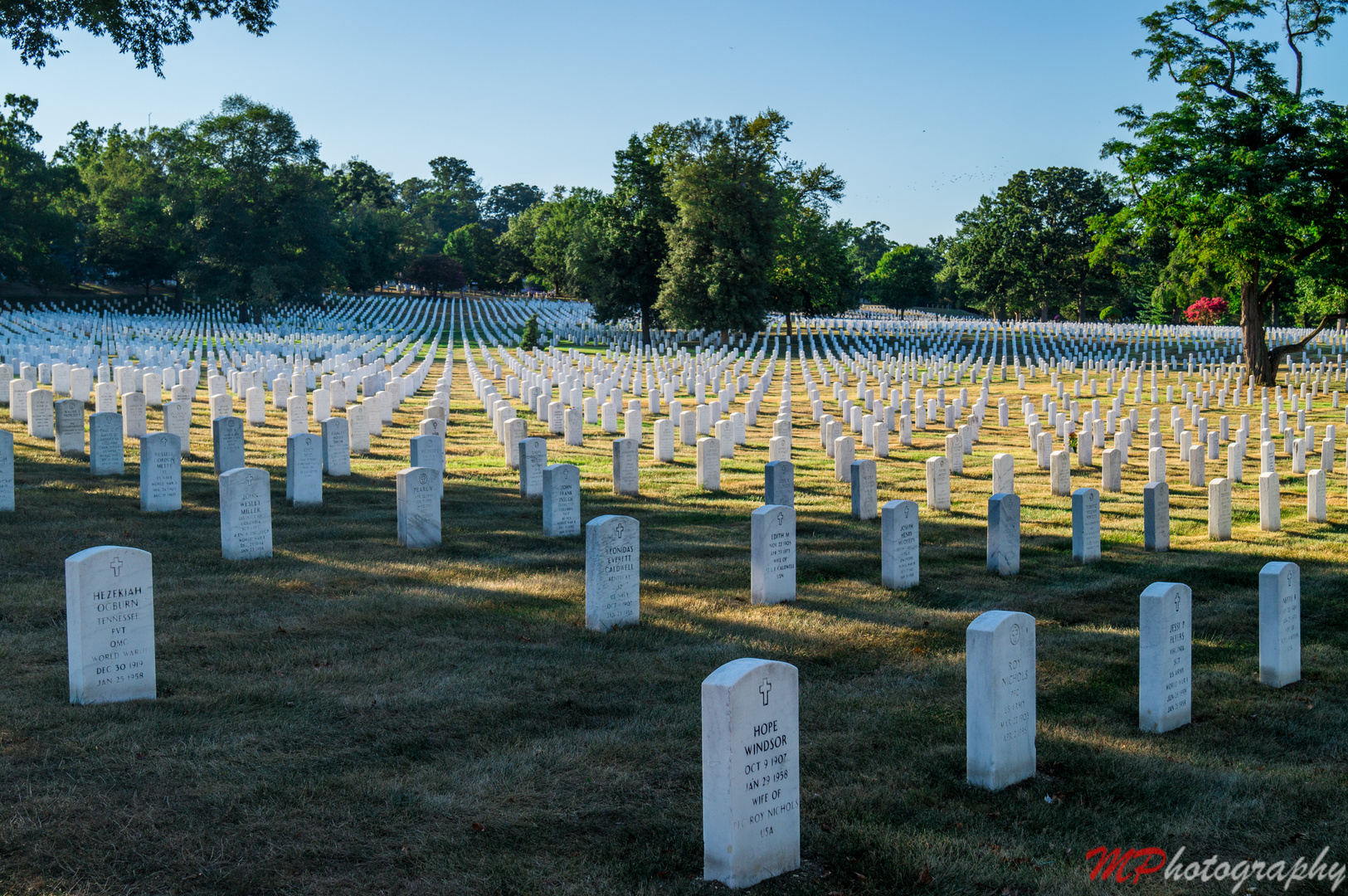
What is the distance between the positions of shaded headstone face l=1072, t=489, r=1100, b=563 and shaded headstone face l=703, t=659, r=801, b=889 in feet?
24.8

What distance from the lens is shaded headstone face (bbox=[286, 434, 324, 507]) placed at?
41.2 feet

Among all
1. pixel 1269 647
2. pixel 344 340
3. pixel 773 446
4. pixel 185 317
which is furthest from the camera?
pixel 185 317

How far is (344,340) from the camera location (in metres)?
45.6

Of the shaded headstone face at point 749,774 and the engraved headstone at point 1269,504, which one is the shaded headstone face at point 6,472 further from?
the engraved headstone at point 1269,504

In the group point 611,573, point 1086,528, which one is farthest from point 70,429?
point 1086,528

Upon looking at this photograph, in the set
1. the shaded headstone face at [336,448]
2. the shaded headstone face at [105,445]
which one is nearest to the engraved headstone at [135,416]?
the shaded headstone face at [105,445]

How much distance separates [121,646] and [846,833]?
4.37 metres

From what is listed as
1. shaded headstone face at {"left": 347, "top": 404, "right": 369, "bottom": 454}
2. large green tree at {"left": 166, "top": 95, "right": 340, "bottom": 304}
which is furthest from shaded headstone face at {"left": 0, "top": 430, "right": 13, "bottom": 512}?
large green tree at {"left": 166, "top": 95, "right": 340, "bottom": 304}

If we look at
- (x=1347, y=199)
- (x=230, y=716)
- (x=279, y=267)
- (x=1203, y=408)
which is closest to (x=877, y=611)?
(x=230, y=716)

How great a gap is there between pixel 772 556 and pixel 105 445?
32.0ft

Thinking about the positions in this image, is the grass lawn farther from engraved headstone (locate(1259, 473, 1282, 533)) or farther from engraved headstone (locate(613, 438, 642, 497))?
engraved headstone (locate(613, 438, 642, 497))

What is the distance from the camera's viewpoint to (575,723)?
20.1ft

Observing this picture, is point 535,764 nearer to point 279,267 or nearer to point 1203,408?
point 1203,408

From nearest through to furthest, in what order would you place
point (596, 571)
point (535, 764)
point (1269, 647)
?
point (535, 764)
point (1269, 647)
point (596, 571)
